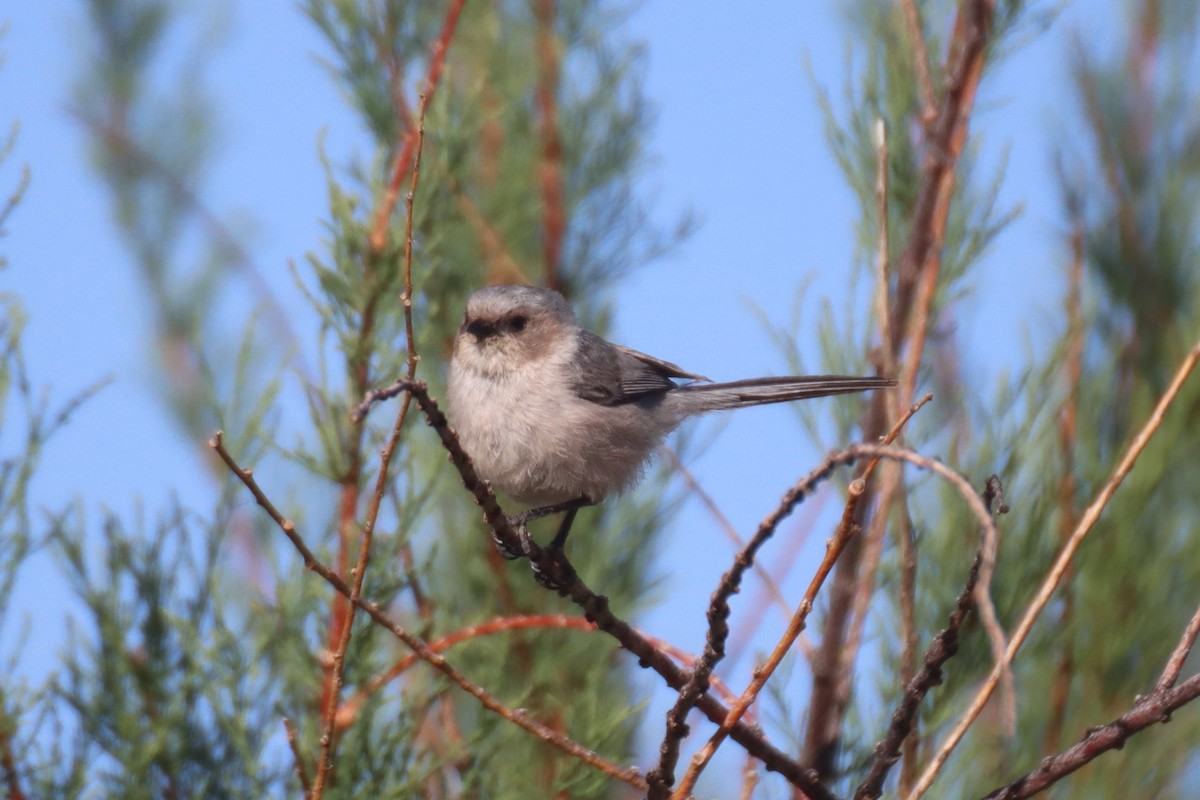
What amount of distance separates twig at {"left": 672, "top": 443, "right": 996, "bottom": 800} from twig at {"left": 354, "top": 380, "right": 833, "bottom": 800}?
0.12 feet

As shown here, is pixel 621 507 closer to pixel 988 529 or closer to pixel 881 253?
pixel 881 253

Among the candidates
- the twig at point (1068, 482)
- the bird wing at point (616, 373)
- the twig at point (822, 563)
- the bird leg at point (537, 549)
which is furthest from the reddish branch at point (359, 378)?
the twig at point (1068, 482)

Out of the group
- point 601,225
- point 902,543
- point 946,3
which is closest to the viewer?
point 902,543

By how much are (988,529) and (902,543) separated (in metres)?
0.98

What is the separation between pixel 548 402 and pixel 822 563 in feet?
4.99

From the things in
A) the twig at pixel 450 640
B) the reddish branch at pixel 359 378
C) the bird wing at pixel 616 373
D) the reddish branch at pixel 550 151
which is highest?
Answer: the reddish branch at pixel 550 151

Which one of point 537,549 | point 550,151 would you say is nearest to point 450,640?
point 537,549

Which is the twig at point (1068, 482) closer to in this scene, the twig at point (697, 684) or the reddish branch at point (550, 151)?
the twig at point (697, 684)

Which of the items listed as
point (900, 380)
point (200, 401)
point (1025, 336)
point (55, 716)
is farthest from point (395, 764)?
point (200, 401)

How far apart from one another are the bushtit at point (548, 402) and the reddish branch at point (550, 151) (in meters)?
0.25

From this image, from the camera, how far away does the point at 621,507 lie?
9.59 ft

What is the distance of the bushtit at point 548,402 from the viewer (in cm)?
259

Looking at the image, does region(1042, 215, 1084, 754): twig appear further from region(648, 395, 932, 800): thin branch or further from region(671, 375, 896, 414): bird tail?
region(648, 395, 932, 800): thin branch

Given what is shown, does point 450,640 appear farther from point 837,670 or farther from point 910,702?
point 910,702
